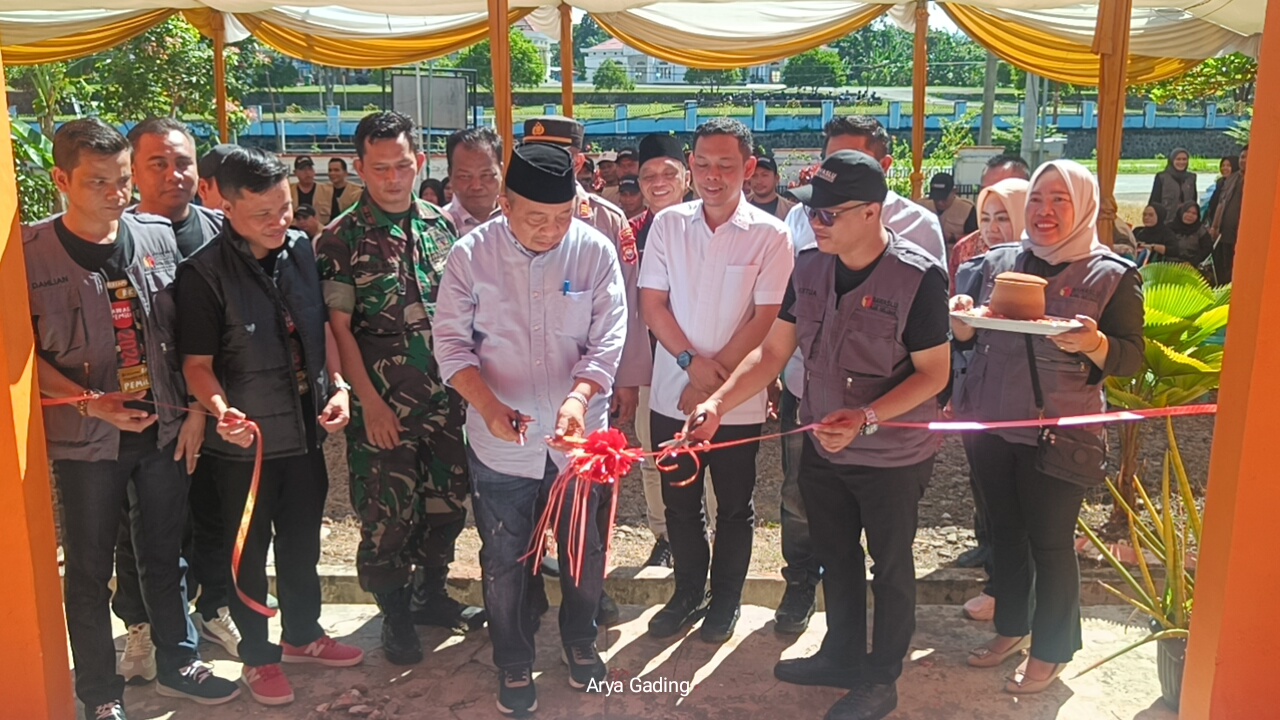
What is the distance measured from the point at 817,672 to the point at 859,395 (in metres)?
1.10

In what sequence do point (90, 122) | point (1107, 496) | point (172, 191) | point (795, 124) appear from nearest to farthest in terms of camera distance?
point (90, 122), point (172, 191), point (1107, 496), point (795, 124)

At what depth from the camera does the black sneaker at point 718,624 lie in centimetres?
412

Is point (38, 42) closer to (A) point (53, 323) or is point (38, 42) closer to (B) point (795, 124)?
(A) point (53, 323)

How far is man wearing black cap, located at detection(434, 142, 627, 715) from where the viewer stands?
3318mm

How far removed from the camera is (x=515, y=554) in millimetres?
3561

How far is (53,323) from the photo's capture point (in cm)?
326

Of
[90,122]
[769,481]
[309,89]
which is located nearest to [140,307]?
[90,122]

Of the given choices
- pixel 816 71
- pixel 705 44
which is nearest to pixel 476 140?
pixel 705 44

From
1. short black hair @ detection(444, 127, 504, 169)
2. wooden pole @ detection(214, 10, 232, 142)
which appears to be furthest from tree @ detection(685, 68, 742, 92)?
short black hair @ detection(444, 127, 504, 169)

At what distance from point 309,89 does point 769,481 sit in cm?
5923

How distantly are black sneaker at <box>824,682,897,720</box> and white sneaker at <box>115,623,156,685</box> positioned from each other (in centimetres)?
249

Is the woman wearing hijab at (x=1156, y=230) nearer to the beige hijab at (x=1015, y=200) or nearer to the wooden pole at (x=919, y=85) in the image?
the wooden pole at (x=919, y=85)

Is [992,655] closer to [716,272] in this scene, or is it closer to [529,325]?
[716,272]

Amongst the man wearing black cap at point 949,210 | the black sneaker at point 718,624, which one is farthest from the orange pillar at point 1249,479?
the man wearing black cap at point 949,210
